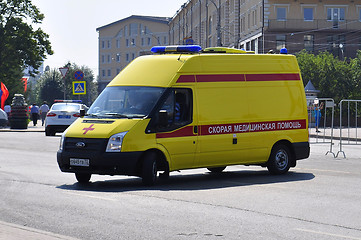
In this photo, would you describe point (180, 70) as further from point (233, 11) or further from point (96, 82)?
point (96, 82)

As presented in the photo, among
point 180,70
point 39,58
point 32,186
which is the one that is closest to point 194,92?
point 180,70

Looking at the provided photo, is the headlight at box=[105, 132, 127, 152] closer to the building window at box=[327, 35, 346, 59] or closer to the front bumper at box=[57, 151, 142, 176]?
the front bumper at box=[57, 151, 142, 176]

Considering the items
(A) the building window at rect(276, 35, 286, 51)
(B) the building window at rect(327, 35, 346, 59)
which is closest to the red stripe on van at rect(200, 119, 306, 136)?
(A) the building window at rect(276, 35, 286, 51)

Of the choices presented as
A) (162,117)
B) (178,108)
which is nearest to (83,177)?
(162,117)

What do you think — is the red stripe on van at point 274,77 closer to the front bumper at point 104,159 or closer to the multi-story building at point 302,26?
the front bumper at point 104,159

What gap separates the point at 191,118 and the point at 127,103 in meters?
1.20

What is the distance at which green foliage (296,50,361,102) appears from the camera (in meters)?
61.5

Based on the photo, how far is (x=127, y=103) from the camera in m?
13.6

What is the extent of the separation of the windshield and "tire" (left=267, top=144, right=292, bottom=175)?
300 cm

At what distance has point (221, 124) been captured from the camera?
1427 cm

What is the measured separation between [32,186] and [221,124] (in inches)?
144


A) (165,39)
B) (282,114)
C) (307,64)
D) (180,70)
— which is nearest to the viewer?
(180,70)

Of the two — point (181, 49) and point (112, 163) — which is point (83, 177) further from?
point (181, 49)

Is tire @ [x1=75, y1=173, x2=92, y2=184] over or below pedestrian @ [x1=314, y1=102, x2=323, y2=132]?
below
